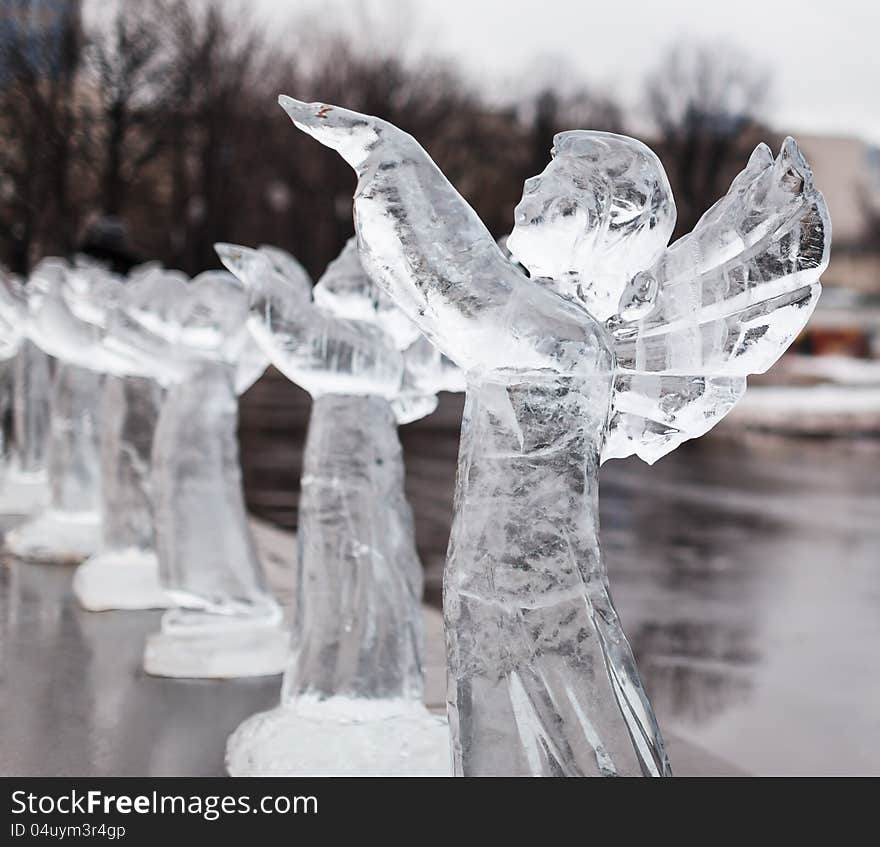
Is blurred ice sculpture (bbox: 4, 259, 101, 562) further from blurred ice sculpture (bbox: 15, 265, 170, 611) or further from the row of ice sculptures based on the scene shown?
the row of ice sculptures

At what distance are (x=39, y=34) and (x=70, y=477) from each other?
7.20 metres

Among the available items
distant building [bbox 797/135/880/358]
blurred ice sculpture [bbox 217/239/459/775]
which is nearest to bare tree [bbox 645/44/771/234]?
distant building [bbox 797/135/880/358]

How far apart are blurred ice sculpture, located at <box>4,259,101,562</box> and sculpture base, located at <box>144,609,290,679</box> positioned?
2.24 meters

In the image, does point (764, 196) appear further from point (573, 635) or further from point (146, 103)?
point (146, 103)

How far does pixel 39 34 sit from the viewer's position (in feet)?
40.9

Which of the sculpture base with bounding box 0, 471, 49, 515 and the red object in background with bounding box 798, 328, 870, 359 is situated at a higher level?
the sculpture base with bounding box 0, 471, 49, 515

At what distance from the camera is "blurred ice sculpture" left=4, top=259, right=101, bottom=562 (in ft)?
21.9

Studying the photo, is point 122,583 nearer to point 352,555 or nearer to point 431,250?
point 352,555

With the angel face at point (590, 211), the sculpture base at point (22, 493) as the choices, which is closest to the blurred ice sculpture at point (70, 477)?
the sculpture base at point (22, 493)

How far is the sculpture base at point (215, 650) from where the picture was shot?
450 cm

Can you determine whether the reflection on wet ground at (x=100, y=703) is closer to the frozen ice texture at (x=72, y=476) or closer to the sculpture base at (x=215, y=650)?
the sculpture base at (x=215, y=650)

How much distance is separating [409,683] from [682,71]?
28452 millimetres

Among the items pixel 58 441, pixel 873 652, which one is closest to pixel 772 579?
pixel 873 652

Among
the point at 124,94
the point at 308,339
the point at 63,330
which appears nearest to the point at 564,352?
the point at 308,339
